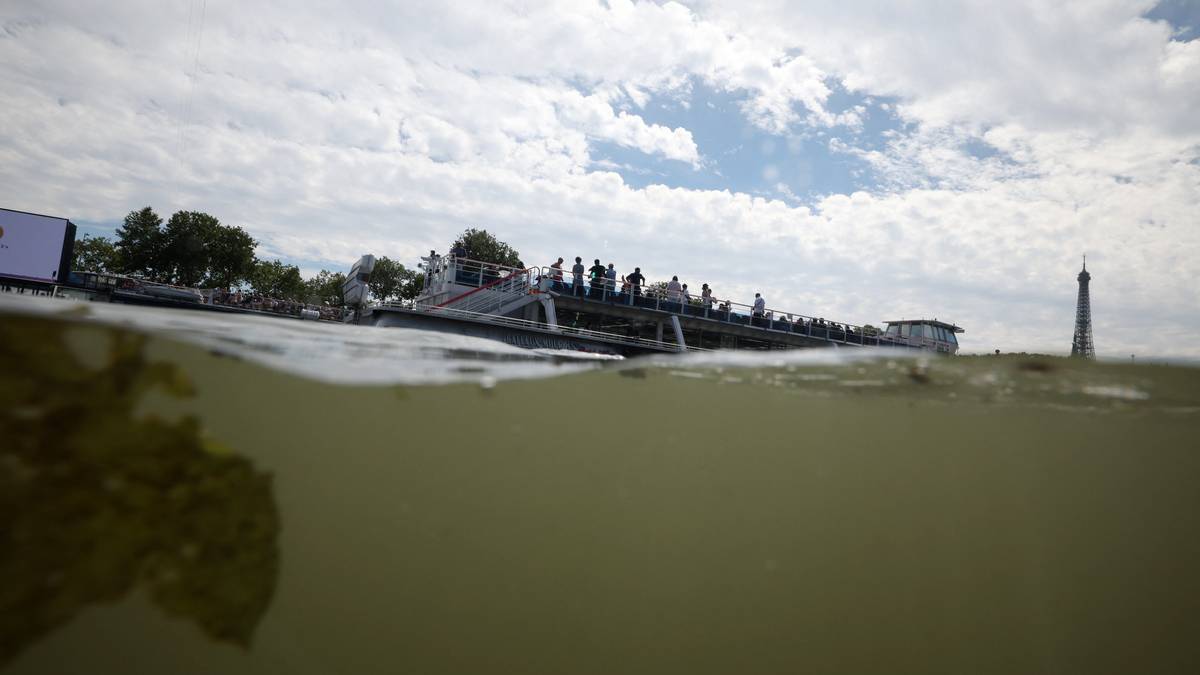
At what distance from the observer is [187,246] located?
5406 cm

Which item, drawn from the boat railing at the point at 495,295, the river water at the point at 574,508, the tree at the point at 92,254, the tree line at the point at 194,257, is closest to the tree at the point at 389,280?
the tree line at the point at 194,257

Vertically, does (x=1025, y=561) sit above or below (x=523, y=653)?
above

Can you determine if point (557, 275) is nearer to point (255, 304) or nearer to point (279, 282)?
point (255, 304)

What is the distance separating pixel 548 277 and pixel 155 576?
53.9 feet

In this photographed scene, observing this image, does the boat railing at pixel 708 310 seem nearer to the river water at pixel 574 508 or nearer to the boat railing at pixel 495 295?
the boat railing at pixel 495 295

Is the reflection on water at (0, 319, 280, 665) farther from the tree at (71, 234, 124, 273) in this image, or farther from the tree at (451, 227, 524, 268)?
the tree at (71, 234, 124, 273)

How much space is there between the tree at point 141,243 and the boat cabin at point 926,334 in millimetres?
61372

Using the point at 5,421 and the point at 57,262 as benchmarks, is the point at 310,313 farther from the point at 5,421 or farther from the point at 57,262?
the point at 5,421

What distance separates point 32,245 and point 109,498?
27293 millimetres

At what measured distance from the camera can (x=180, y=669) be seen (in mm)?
3926

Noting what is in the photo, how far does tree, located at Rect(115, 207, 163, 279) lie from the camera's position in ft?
172

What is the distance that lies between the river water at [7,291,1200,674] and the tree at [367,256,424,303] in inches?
2535

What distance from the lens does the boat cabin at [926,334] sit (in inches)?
1029

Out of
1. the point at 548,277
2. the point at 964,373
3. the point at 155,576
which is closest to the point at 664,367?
the point at 964,373
